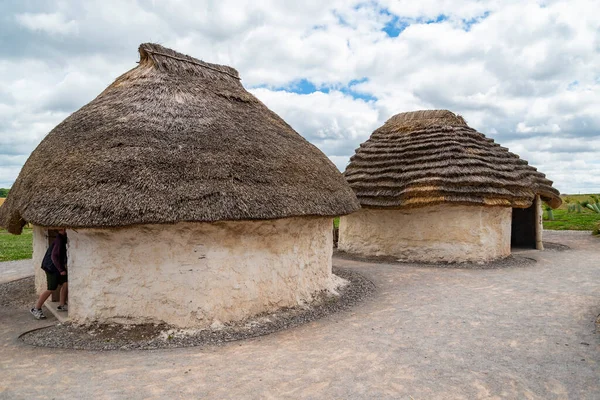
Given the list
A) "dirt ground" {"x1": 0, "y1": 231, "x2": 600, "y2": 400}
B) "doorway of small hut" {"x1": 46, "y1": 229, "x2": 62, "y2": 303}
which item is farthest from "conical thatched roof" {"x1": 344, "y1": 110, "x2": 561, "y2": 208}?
"doorway of small hut" {"x1": 46, "y1": 229, "x2": 62, "y2": 303}

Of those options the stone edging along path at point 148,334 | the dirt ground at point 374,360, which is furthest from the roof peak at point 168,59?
the dirt ground at point 374,360

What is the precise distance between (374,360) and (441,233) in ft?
27.2

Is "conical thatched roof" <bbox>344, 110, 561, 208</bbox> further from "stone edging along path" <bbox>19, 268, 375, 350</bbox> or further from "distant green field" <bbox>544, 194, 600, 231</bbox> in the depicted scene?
"distant green field" <bbox>544, 194, 600, 231</bbox>

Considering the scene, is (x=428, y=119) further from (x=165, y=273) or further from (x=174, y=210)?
(x=165, y=273)

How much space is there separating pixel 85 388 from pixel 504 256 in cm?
1263

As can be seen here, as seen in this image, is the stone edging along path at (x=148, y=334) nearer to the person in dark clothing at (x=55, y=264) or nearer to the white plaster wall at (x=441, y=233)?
the person in dark clothing at (x=55, y=264)

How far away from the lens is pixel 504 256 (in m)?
14.2

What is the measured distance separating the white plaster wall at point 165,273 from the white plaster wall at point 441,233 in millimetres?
7317

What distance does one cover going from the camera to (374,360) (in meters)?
6.09

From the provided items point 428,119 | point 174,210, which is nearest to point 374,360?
point 174,210

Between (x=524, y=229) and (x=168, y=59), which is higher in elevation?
(x=168, y=59)

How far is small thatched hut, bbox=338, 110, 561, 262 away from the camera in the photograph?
13.2 m

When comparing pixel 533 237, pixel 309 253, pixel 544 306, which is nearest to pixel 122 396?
pixel 309 253

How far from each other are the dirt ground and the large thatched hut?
968 millimetres
